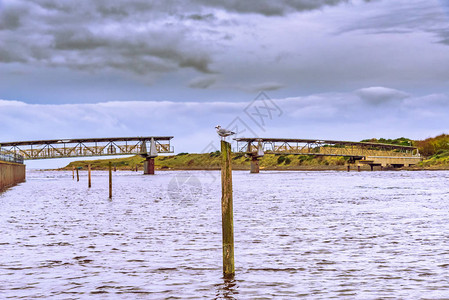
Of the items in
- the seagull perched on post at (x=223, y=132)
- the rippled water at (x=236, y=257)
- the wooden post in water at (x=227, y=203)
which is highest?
the seagull perched on post at (x=223, y=132)

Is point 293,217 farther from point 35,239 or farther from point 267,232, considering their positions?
point 35,239

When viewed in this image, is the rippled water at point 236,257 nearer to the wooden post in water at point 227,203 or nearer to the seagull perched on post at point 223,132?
the wooden post in water at point 227,203

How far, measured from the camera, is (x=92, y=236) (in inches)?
1001

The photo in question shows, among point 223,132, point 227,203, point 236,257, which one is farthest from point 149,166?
point 227,203

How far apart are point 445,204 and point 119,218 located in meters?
24.8

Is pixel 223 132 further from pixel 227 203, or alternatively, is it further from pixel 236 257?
pixel 236 257

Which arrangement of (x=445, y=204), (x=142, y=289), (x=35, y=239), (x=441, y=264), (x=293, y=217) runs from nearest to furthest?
1. (x=142, y=289)
2. (x=441, y=264)
3. (x=35, y=239)
4. (x=293, y=217)
5. (x=445, y=204)

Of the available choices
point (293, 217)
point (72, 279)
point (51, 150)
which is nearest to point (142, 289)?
point (72, 279)

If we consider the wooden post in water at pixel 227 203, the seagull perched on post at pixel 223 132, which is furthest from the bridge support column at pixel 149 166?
the wooden post in water at pixel 227 203

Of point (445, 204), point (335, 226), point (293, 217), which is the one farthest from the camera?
point (445, 204)

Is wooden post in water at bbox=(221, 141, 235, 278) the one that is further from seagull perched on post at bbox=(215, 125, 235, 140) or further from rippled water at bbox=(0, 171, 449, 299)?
rippled water at bbox=(0, 171, 449, 299)

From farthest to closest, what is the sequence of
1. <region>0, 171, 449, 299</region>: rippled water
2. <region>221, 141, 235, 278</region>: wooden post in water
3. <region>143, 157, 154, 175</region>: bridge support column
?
<region>143, 157, 154, 175</region>: bridge support column
<region>221, 141, 235, 278</region>: wooden post in water
<region>0, 171, 449, 299</region>: rippled water

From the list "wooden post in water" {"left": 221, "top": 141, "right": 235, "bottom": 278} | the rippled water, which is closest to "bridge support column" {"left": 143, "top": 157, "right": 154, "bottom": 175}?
the rippled water

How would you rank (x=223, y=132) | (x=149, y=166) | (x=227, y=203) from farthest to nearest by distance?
(x=149, y=166) < (x=223, y=132) < (x=227, y=203)
